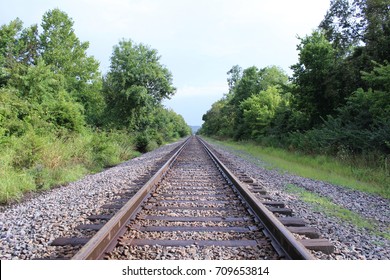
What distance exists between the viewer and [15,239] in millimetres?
3918

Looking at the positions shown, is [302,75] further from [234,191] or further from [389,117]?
[234,191]

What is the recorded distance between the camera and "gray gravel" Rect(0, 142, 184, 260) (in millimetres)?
3609

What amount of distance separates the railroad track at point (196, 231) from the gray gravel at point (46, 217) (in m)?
0.28

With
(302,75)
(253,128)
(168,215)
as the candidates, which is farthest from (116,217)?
(253,128)

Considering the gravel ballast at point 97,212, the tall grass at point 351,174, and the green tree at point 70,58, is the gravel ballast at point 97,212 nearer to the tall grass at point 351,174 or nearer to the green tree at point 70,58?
the tall grass at point 351,174

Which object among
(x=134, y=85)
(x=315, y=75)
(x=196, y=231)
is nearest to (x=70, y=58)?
(x=134, y=85)

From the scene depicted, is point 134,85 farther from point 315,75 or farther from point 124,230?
point 124,230

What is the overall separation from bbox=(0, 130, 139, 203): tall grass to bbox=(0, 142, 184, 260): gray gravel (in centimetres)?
54

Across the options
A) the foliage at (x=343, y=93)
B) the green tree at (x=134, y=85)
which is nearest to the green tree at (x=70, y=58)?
the green tree at (x=134, y=85)

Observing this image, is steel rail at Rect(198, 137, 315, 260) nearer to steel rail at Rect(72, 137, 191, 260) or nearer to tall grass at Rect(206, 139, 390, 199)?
steel rail at Rect(72, 137, 191, 260)

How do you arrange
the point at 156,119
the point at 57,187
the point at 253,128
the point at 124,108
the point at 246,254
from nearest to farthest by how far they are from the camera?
the point at 246,254 < the point at 57,187 < the point at 124,108 < the point at 156,119 < the point at 253,128

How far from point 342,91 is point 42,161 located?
638 inches

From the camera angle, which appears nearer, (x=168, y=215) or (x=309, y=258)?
(x=309, y=258)

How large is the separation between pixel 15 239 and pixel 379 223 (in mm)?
5439
